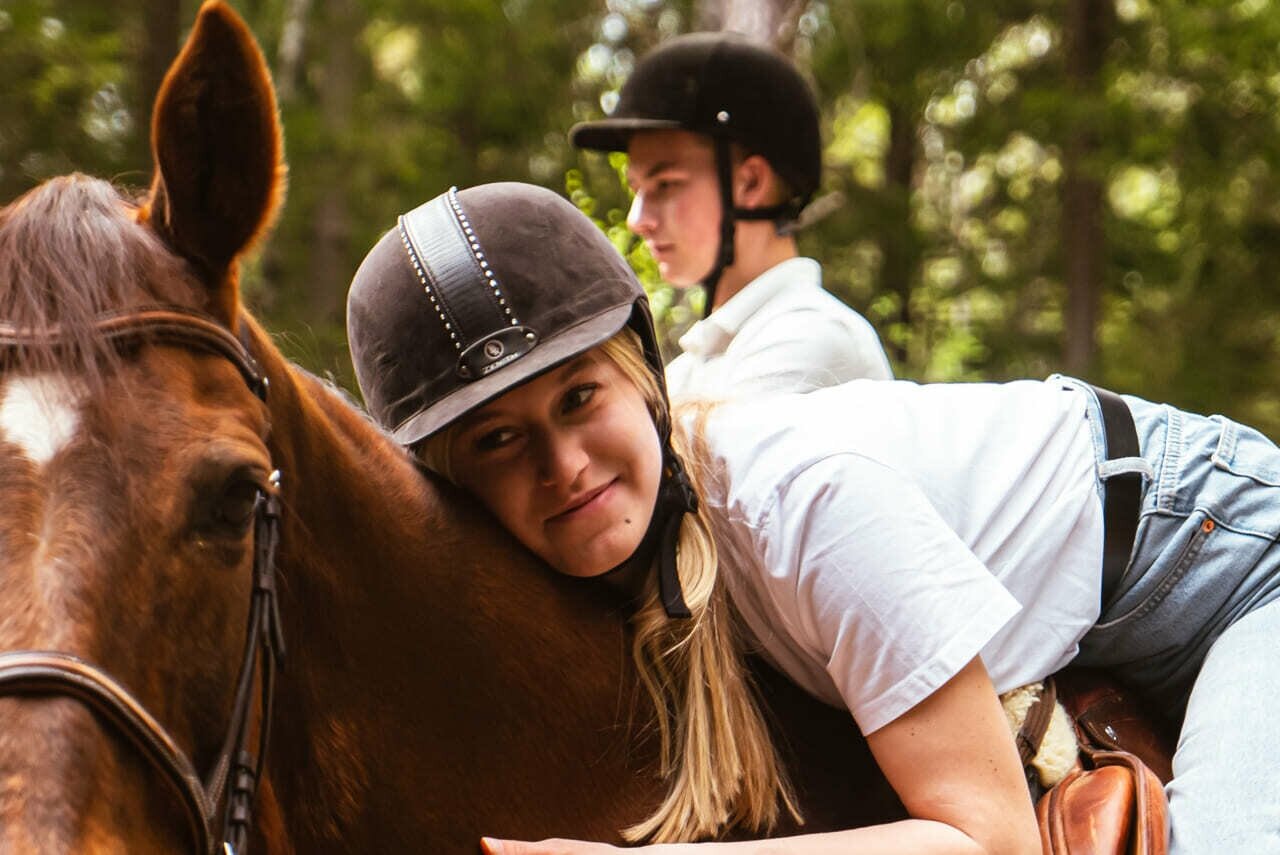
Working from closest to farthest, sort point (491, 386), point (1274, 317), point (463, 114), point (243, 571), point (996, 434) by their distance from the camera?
point (243, 571)
point (491, 386)
point (996, 434)
point (1274, 317)
point (463, 114)

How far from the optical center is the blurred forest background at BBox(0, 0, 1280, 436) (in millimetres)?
9633

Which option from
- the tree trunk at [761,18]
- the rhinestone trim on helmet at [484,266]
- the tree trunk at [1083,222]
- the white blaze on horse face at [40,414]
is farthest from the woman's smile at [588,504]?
the tree trunk at [1083,222]

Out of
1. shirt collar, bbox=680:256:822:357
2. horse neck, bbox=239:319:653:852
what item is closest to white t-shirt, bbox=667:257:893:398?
shirt collar, bbox=680:256:822:357

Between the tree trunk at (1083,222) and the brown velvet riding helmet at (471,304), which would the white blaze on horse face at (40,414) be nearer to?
the brown velvet riding helmet at (471,304)

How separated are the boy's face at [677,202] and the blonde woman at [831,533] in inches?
88.9

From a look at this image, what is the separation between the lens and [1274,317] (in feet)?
36.0

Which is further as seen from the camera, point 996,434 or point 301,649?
point 996,434

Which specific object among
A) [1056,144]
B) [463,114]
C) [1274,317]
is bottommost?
[1274,317]

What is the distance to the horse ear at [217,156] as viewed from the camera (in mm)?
1955

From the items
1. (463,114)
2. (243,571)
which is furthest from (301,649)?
(463,114)

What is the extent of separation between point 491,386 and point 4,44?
251 inches

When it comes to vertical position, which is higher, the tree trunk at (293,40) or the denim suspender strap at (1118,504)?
the tree trunk at (293,40)

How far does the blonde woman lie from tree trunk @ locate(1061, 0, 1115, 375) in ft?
28.2

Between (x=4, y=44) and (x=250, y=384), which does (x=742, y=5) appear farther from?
(x=250, y=384)
